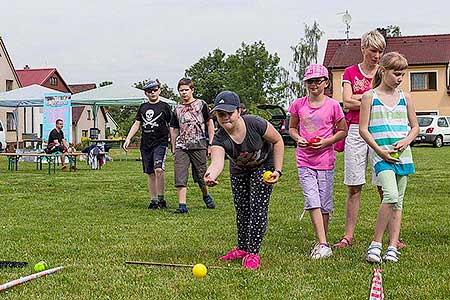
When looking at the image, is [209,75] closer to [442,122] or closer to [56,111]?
[442,122]

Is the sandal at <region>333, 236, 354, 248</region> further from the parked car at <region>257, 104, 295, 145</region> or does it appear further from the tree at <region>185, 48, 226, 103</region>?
the tree at <region>185, 48, 226, 103</region>

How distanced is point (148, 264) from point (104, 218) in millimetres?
3319

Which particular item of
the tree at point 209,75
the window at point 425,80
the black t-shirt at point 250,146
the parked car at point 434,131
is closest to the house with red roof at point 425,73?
the window at point 425,80

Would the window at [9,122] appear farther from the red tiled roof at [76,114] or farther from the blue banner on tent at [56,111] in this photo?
the blue banner on tent at [56,111]

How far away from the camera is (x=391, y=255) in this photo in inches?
223

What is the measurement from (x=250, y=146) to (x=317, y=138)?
0.79m

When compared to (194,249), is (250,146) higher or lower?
higher

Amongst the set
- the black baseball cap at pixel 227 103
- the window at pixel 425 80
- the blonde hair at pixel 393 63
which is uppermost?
the window at pixel 425 80

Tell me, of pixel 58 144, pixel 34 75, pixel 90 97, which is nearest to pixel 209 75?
pixel 34 75

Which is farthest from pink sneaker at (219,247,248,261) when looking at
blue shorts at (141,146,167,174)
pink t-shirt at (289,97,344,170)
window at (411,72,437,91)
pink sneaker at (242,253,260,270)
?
window at (411,72,437,91)

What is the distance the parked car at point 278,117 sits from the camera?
32.1m

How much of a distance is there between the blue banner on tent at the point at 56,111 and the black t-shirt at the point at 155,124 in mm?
15612

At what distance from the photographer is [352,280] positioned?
16.5 ft

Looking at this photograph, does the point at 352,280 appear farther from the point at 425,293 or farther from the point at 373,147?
the point at 373,147
